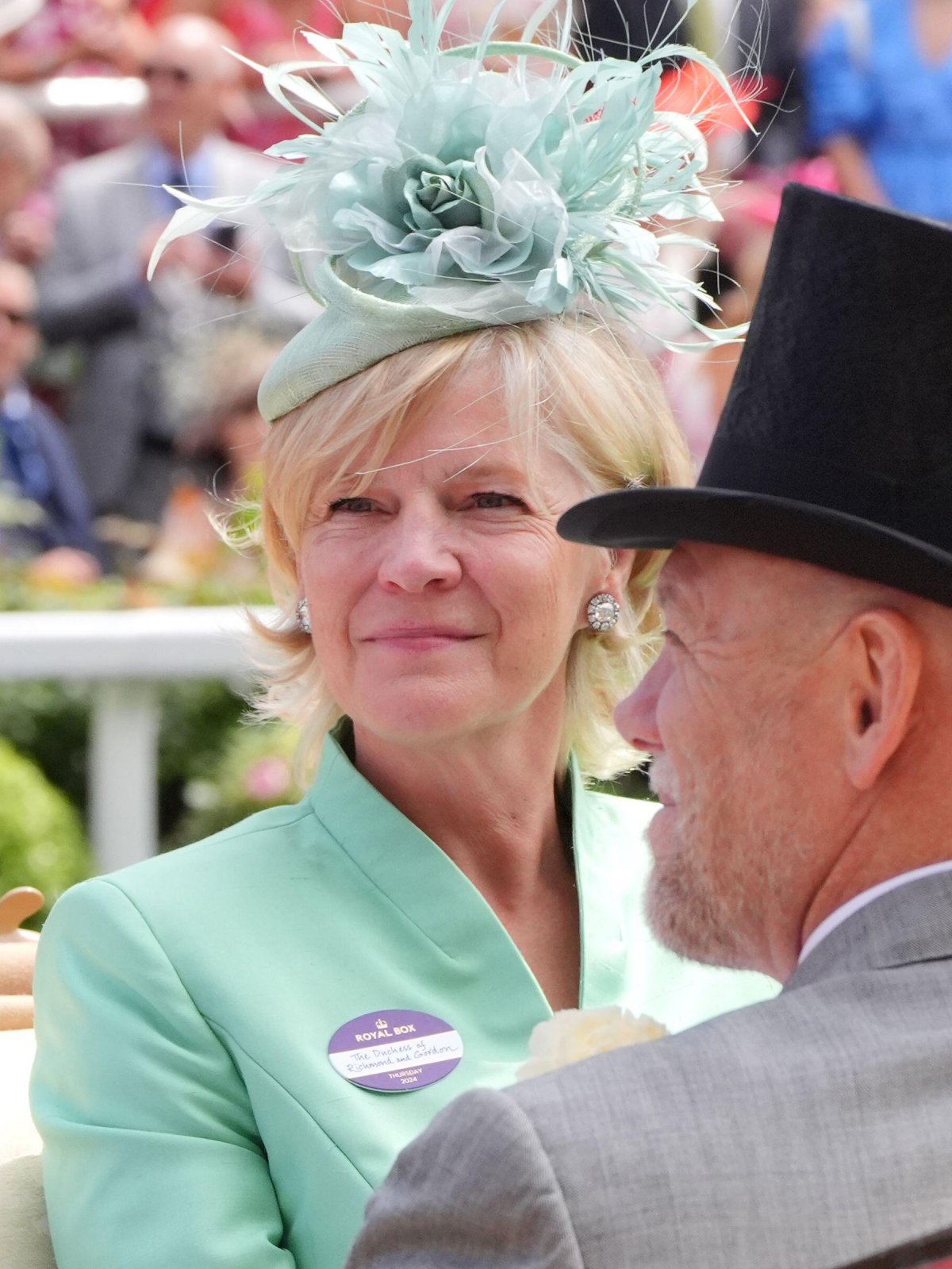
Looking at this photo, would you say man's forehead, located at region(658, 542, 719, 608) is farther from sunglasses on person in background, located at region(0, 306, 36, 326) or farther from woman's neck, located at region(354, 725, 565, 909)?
sunglasses on person in background, located at region(0, 306, 36, 326)

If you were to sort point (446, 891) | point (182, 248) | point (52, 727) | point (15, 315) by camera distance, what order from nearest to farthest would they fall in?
point (446, 891) → point (52, 727) → point (15, 315) → point (182, 248)

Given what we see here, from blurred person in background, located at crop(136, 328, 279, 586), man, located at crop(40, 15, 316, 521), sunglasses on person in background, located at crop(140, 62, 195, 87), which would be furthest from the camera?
sunglasses on person in background, located at crop(140, 62, 195, 87)

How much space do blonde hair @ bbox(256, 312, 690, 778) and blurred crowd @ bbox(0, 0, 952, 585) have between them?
3120 millimetres

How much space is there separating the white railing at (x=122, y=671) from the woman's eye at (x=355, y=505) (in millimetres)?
2480

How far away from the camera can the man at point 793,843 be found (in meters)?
1.28

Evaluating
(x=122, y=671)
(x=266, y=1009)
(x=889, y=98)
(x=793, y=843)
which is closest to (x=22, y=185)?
(x=122, y=671)

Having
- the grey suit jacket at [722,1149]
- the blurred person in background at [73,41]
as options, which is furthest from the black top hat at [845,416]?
the blurred person in background at [73,41]

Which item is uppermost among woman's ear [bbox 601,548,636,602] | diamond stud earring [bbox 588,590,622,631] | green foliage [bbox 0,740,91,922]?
woman's ear [bbox 601,548,636,602]

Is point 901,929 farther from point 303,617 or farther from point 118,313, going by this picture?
point 118,313

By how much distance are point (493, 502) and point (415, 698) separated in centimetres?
28

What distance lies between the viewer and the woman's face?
88.8 inches

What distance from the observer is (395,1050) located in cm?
206

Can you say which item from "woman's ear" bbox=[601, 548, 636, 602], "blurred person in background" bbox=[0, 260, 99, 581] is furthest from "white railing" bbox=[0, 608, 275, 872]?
"woman's ear" bbox=[601, 548, 636, 602]

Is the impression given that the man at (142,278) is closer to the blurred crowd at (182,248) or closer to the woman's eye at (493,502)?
the blurred crowd at (182,248)
